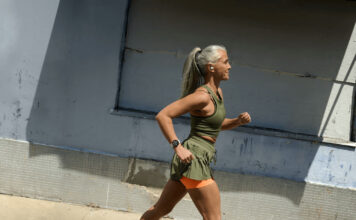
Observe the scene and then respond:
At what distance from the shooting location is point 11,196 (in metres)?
4.93

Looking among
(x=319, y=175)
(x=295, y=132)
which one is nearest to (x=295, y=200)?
(x=319, y=175)

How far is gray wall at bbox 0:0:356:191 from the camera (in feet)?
14.9

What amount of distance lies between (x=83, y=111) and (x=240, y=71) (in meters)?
1.86

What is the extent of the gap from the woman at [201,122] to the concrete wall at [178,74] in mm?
→ 1315

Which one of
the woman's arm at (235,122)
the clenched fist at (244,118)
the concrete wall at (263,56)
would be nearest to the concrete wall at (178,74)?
the concrete wall at (263,56)

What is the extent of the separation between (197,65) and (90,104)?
5.99ft

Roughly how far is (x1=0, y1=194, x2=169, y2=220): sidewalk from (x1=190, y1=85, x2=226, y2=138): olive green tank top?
1929 millimetres

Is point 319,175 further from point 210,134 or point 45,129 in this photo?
point 45,129

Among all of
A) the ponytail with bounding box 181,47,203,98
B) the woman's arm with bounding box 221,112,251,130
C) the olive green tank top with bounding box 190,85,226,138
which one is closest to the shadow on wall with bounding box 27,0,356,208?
the woman's arm with bounding box 221,112,251,130

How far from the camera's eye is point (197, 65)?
10.9 ft

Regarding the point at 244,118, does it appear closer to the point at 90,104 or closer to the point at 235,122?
the point at 235,122

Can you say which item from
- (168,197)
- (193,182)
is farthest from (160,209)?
(193,182)

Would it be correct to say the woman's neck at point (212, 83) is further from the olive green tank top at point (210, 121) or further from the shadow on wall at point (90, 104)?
the shadow on wall at point (90, 104)

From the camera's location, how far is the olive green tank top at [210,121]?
3271mm
